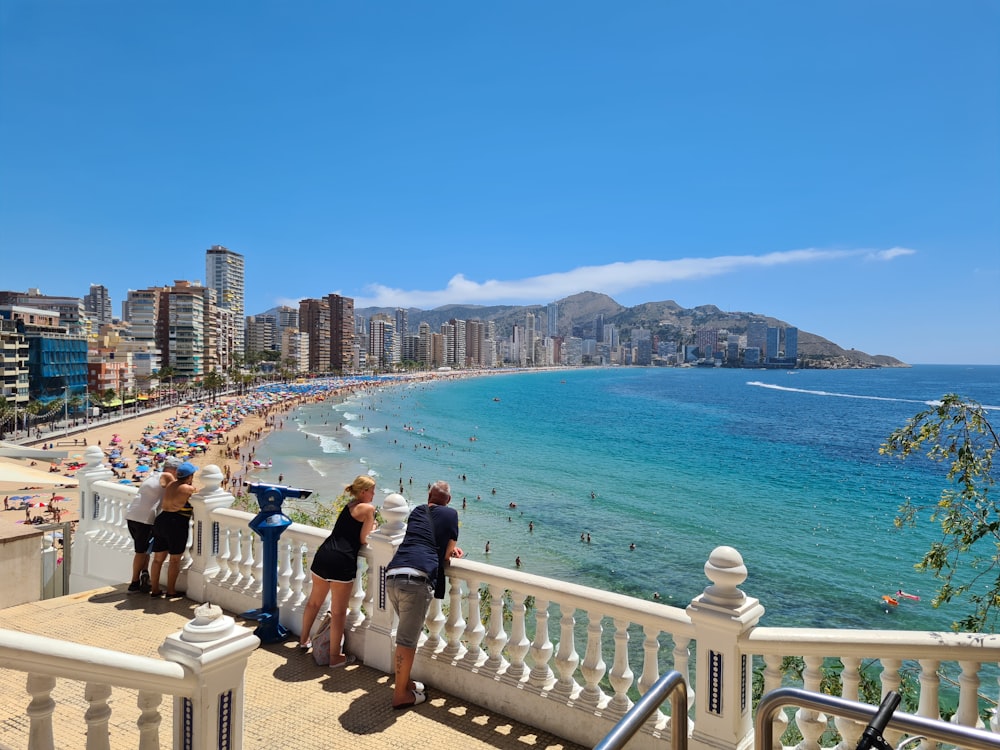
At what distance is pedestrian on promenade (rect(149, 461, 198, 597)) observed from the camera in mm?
6199

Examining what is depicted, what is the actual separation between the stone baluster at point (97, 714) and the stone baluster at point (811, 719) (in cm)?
329

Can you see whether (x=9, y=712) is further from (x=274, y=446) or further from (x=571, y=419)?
(x=571, y=419)

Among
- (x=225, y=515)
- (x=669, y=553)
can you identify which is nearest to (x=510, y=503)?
(x=669, y=553)

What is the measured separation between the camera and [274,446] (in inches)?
2104

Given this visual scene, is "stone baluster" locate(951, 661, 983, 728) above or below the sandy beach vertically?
above

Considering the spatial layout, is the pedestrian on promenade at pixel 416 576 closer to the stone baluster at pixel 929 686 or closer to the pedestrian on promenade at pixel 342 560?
the pedestrian on promenade at pixel 342 560

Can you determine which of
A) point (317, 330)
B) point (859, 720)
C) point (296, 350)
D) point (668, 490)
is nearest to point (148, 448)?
point (668, 490)

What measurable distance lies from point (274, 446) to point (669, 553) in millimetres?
39805

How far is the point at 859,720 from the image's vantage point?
1.98 metres

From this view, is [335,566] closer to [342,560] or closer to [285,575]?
[342,560]

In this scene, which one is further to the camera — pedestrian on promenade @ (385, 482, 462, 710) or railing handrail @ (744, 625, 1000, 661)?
pedestrian on promenade @ (385, 482, 462, 710)

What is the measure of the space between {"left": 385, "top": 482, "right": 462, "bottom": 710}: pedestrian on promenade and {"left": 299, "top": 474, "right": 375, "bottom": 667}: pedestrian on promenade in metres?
0.62

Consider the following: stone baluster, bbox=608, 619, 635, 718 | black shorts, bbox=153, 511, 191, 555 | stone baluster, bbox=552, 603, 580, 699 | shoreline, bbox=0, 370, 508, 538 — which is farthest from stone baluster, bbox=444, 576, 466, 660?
shoreline, bbox=0, 370, 508, 538

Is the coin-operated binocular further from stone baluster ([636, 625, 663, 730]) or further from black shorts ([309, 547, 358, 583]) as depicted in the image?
stone baluster ([636, 625, 663, 730])
